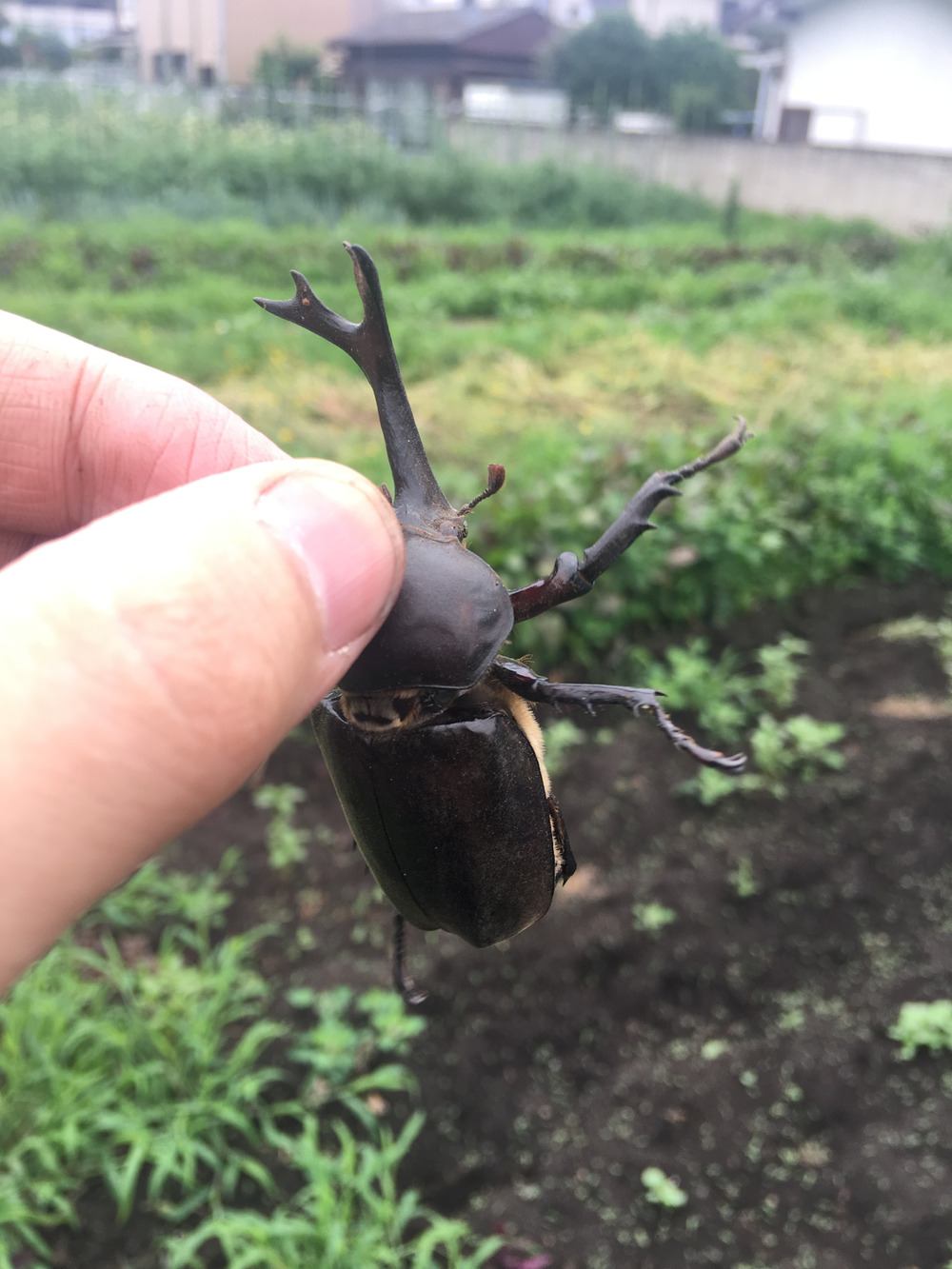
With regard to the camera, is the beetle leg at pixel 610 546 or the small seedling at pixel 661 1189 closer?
the beetle leg at pixel 610 546

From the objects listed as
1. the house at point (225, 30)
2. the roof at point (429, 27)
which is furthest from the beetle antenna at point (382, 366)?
the roof at point (429, 27)

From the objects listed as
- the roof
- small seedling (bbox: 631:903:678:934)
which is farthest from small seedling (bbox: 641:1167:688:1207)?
the roof

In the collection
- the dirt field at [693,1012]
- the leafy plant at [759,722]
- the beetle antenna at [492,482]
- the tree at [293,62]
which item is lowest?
the dirt field at [693,1012]

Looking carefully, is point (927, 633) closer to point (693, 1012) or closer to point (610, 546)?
point (693, 1012)

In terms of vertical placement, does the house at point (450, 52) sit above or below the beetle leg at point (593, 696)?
above

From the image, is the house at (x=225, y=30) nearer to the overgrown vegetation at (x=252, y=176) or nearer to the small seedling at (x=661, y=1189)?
the overgrown vegetation at (x=252, y=176)

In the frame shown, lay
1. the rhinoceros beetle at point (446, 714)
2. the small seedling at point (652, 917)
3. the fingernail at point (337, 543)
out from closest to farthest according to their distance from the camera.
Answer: the fingernail at point (337, 543), the rhinoceros beetle at point (446, 714), the small seedling at point (652, 917)

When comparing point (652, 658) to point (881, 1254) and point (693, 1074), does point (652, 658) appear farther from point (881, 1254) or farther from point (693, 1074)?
point (881, 1254)
